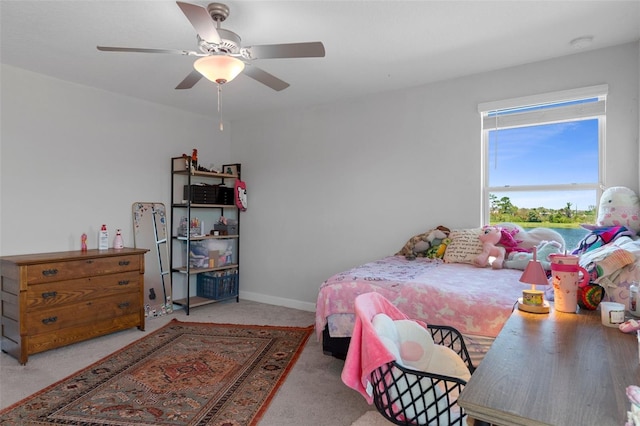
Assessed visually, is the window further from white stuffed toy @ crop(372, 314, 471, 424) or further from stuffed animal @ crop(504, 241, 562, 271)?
white stuffed toy @ crop(372, 314, 471, 424)

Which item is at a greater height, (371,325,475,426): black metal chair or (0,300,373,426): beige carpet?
(371,325,475,426): black metal chair

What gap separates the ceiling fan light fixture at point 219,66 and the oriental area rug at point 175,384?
1.99 m

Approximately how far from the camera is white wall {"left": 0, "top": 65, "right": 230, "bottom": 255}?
317 cm

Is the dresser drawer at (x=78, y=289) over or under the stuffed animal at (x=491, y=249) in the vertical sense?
under

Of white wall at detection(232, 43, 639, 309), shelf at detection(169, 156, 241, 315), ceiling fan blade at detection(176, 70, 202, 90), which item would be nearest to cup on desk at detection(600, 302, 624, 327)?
white wall at detection(232, 43, 639, 309)

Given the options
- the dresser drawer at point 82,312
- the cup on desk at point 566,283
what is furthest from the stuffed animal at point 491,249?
the dresser drawer at point 82,312

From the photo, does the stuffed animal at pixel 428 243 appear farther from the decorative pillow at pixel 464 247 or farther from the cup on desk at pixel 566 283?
the cup on desk at pixel 566 283

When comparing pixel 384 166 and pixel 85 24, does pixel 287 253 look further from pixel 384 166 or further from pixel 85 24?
pixel 85 24

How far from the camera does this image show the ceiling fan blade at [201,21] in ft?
5.43

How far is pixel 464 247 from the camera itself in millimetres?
3059

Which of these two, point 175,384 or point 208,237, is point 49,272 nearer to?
point 175,384

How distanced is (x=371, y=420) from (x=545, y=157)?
8.46ft

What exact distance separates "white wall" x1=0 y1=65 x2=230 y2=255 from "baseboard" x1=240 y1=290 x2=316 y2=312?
160 centimetres

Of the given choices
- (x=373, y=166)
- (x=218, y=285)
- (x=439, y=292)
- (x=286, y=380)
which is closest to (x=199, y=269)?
(x=218, y=285)
